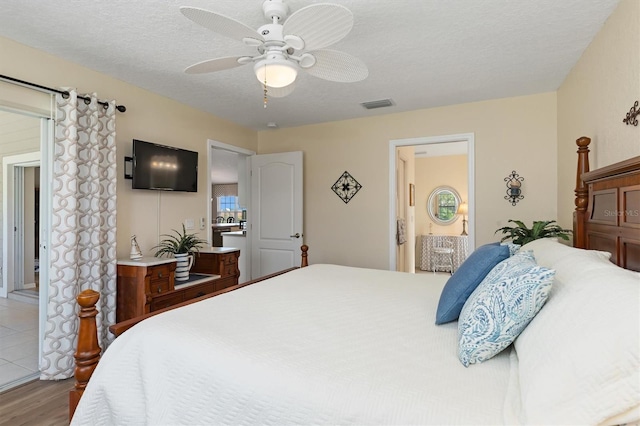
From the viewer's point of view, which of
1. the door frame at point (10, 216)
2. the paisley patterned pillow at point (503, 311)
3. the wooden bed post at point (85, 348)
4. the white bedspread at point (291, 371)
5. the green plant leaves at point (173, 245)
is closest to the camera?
the white bedspread at point (291, 371)

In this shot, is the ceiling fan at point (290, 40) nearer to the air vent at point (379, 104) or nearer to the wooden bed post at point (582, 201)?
the wooden bed post at point (582, 201)

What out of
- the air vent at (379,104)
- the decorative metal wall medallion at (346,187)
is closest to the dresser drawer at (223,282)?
the decorative metal wall medallion at (346,187)

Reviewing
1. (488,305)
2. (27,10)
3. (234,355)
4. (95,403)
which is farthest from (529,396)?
(27,10)

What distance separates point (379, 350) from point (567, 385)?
23.0 inches

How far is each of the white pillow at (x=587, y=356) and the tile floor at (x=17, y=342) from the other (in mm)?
3379

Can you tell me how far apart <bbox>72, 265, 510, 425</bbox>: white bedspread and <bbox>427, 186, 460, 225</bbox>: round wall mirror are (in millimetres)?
5976

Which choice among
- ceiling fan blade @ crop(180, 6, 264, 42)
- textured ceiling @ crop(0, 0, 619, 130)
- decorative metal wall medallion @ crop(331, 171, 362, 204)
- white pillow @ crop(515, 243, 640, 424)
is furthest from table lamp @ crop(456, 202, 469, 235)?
white pillow @ crop(515, 243, 640, 424)

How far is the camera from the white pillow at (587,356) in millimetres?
754

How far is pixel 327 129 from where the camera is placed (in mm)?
4629

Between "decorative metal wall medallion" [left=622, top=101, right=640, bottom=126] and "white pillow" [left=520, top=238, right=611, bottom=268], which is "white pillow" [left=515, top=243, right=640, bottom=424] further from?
"decorative metal wall medallion" [left=622, top=101, right=640, bottom=126]

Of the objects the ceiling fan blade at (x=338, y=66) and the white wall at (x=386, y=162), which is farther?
the white wall at (x=386, y=162)

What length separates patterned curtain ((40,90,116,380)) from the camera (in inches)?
101

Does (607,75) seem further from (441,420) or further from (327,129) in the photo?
(327,129)

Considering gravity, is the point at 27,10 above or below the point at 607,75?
above
